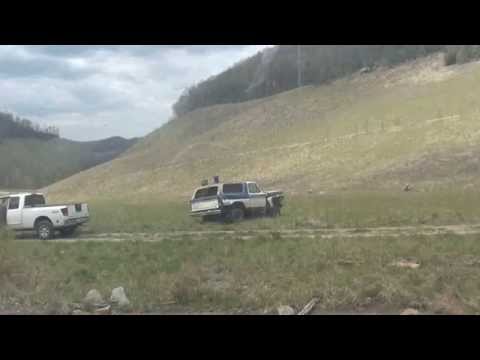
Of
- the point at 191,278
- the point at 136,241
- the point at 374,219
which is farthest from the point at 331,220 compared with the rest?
the point at 191,278

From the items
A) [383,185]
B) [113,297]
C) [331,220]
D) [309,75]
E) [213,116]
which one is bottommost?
[113,297]

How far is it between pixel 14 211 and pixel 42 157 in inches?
157

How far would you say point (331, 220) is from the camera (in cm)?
1947

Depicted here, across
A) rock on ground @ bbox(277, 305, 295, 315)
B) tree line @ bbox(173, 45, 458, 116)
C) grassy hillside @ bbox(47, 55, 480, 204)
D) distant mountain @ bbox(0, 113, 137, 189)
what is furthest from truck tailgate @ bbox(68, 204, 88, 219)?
rock on ground @ bbox(277, 305, 295, 315)

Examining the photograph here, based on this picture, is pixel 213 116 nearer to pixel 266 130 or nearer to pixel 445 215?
pixel 266 130

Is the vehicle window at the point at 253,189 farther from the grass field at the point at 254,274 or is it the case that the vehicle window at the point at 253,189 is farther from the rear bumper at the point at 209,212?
the grass field at the point at 254,274

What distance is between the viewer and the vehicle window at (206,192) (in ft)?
69.2

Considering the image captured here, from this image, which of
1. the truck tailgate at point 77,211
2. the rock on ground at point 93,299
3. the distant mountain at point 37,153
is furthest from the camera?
the distant mountain at point 37,153

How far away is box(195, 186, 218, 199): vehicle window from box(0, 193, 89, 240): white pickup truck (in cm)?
446

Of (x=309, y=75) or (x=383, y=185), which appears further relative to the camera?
(x=309, y=75)

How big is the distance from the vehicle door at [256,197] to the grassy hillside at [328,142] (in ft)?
14.1

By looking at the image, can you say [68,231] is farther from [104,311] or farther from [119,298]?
[104,311]

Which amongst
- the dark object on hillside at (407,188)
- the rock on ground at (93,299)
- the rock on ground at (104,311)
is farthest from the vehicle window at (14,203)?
the dark object on hillside at (407,188)
